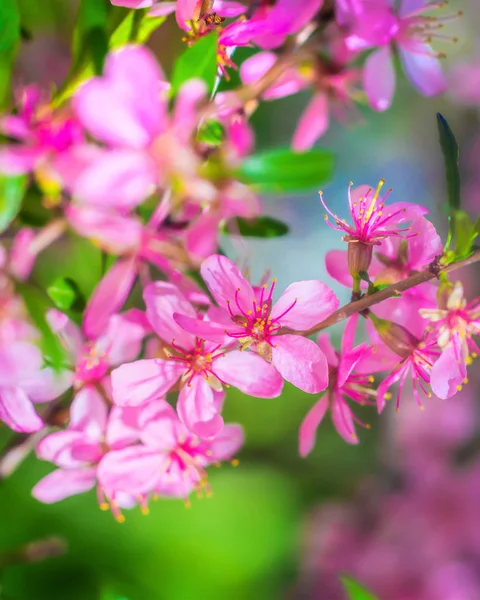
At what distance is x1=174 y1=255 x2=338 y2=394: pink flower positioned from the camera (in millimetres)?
371

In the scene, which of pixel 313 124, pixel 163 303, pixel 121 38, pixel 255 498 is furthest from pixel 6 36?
pixel 255 498

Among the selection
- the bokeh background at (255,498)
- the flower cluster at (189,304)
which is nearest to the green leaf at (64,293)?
the flower cluster at (189,304)

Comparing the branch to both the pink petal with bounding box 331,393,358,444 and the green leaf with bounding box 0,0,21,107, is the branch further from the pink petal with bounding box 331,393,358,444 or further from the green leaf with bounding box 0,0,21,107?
the green leaf with bounding box 0,0,21,107

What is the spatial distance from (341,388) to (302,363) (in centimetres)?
5

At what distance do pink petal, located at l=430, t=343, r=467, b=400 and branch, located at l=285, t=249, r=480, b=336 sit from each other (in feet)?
0.15

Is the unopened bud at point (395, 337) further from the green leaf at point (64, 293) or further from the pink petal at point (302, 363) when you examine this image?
the green leaf at point (64, 293)

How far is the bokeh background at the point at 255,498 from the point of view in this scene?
36.7 inches

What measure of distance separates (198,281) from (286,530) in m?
0.82

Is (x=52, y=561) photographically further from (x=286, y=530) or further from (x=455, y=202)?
(x=455, y=202)

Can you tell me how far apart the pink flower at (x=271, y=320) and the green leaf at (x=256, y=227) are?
0.07 meters

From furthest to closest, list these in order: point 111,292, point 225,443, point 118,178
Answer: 1. point 225,443
2. point 111,292
3. point 118,178

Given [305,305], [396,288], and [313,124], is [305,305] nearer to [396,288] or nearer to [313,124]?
[396,288]

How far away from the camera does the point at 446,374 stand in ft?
1.21

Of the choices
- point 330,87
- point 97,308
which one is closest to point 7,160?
point 97,308
